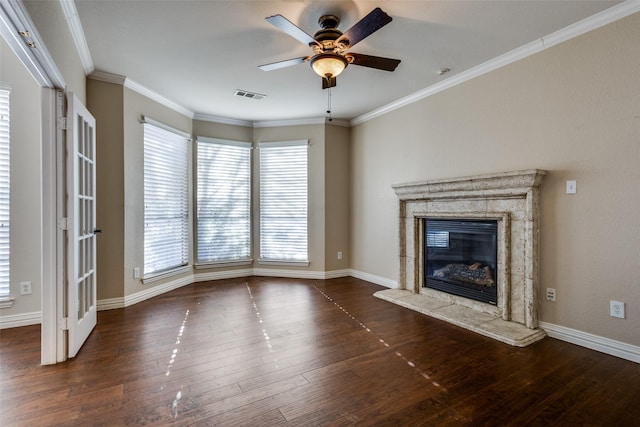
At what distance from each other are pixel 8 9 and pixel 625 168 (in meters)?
4.15

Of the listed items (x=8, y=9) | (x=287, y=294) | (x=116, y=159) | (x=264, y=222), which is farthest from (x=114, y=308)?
(x=8, y=9)

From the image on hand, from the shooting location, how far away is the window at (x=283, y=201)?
17.4 feet

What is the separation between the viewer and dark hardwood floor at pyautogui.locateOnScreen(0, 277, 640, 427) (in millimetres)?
1767

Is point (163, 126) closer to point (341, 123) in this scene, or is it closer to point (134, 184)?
point (134, 184)

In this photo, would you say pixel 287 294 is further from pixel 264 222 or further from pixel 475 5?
pixel 475 5

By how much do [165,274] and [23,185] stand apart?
1900 millimetres

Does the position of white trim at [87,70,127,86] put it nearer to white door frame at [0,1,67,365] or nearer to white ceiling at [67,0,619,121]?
white ceiling at [67,0,619,121]

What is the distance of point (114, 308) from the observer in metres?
3.64

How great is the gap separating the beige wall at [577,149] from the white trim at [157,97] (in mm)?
3855

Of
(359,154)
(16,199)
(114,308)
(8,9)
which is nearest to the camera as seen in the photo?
(8,9)

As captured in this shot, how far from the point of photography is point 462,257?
3.67 metres

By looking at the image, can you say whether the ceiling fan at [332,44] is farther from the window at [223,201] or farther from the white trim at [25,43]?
the window at [223,201]

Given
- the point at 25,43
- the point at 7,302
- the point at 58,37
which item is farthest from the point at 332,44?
the point at 7,302

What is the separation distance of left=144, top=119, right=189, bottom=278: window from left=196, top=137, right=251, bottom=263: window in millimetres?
268
